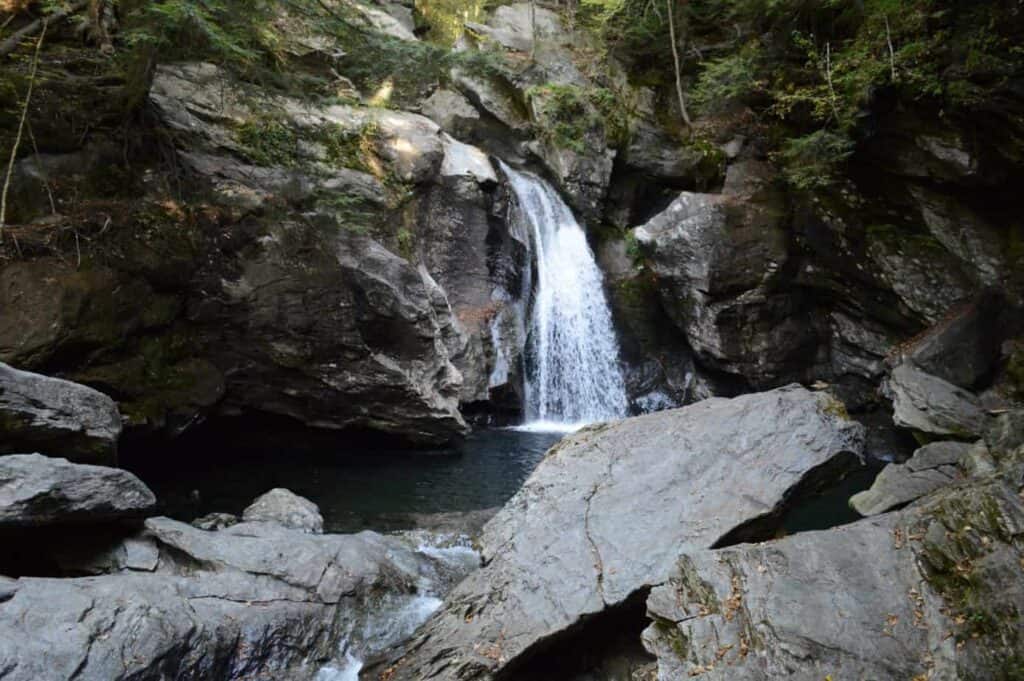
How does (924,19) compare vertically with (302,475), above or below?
above

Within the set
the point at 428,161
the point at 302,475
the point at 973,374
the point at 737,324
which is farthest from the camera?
the point at 737,324

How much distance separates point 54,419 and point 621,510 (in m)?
5.91

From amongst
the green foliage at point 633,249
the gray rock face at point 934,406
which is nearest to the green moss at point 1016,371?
the gray rock face at point 934,406

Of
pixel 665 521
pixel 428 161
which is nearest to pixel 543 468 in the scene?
pixel 665 521

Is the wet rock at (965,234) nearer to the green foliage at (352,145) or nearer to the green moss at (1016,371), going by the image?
the green moss at (1016,371)

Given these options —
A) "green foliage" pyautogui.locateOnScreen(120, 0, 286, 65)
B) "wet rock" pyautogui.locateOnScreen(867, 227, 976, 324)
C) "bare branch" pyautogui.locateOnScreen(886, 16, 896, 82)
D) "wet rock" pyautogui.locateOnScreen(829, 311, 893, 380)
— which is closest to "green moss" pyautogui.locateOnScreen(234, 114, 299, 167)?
"green foliage" pyautogui.locateOnScreen(120, 0, 286, 65)

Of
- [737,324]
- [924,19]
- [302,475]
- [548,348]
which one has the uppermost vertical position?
[924,19]

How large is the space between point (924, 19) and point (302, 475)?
587 inches

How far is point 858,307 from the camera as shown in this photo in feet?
51.0

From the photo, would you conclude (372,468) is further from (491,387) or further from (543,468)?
(543,468)

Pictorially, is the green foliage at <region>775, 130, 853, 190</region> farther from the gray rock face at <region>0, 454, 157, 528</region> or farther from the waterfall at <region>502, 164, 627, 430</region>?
the gray rock face at <region>0, 454, 157, 528</region>

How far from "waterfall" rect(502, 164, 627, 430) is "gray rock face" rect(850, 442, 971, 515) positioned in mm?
7564

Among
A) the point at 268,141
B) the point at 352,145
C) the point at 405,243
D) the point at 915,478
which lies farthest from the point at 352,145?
the point at 915,478

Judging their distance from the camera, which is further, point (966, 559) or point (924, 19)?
point (924, 19)
